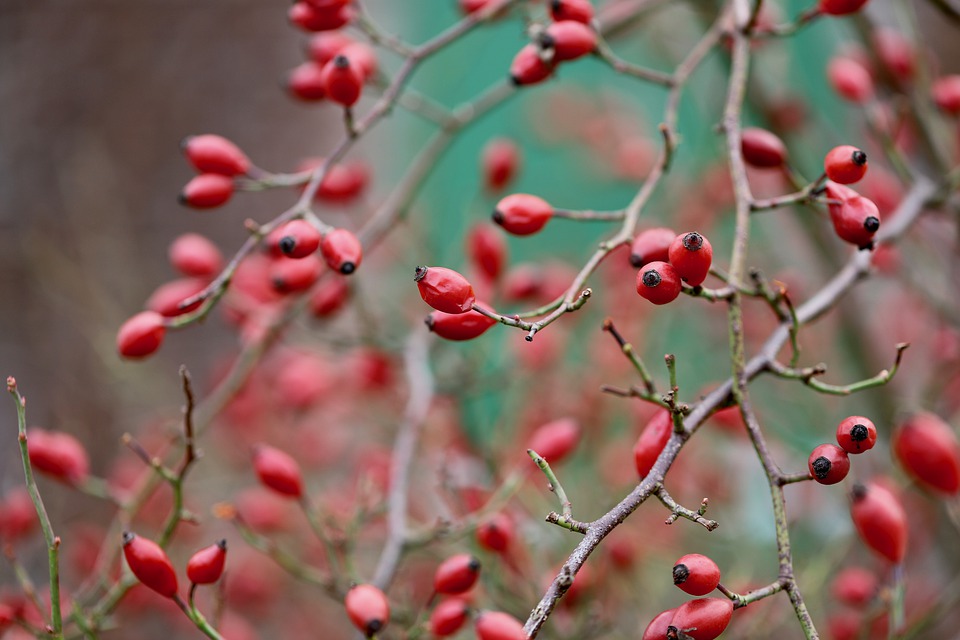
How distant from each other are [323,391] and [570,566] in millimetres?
994

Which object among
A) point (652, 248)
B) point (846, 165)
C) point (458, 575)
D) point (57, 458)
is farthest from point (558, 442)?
point (57, 458)

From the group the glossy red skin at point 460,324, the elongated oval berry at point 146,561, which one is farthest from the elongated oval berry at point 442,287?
the elongated oval berry at point 146,561

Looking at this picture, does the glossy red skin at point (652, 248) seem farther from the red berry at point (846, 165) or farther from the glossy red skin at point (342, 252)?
the glossy red skin at point (342, 252)

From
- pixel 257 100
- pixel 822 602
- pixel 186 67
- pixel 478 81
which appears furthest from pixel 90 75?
pixel 822 602

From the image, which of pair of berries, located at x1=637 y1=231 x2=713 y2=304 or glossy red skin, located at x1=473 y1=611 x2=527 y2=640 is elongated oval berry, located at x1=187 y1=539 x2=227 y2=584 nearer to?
glossy red skin, located at x1=473 y1=611 x2=527 y2=640

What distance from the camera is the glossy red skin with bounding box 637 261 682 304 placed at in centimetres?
72

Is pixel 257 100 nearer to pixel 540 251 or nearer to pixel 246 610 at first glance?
pixel 540 251

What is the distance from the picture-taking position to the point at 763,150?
1002 mm

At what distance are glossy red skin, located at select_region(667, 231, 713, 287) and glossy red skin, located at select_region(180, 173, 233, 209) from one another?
0.60 meters

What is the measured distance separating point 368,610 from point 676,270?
0.39 metres

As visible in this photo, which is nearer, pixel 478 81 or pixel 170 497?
pixel 170 497

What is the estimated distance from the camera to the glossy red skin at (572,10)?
0.98 metres

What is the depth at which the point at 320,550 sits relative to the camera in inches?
72.8

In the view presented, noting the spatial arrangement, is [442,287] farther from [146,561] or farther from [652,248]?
[146,561]
